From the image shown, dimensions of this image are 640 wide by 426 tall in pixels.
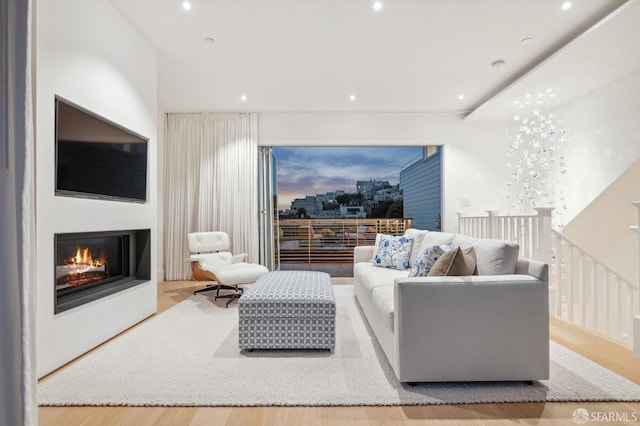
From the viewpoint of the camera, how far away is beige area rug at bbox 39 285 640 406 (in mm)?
1733

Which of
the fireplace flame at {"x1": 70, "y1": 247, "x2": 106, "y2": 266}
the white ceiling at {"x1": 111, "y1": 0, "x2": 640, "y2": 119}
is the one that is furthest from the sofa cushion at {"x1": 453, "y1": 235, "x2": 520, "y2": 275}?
the fireplace flame at {"x1": 70, "y1": 247, "x2": 106, "y2": 266}

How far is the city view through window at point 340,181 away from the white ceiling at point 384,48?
3928 millimetres

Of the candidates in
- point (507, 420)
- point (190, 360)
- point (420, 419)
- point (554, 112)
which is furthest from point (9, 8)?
point (554, 112)

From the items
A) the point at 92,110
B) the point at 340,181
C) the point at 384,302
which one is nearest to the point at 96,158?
the point at 92,110

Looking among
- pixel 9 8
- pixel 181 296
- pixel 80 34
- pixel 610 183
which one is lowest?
pixel 181 296

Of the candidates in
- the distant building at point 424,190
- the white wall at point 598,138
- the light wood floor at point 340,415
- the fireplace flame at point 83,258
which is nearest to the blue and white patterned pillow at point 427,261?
the light wood floor at point 340,415

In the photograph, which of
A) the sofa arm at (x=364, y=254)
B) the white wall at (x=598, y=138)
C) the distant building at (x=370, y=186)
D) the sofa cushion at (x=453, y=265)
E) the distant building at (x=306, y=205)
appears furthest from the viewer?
the distant building at (x=370, y=186)

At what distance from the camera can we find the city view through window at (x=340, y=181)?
855 centimetres

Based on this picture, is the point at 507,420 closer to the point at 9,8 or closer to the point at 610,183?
the point at 9,8

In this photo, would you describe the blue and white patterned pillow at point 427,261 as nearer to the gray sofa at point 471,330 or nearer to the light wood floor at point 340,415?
the gray sofa at point 471,330

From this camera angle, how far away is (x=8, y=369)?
36.9 inches

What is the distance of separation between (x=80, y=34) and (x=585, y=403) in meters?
3.81

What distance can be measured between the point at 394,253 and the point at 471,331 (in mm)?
1629

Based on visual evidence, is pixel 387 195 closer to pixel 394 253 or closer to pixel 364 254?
pixel 364 254
